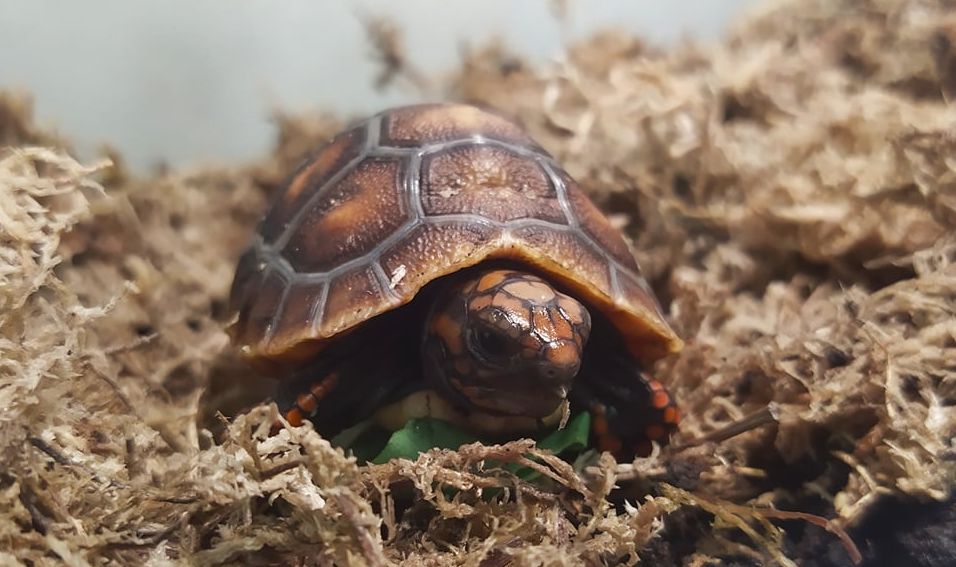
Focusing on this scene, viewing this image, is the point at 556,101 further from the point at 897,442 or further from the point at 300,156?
the point at 897,442

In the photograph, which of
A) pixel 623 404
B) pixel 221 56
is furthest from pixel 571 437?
pixel 221 56

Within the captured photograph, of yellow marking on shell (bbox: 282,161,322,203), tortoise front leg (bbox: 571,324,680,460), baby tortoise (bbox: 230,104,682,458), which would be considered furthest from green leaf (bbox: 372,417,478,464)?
yellow marking on shell (bbox: 282,161,322,203)

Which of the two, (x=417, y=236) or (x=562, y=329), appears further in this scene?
(x=417, y=236)

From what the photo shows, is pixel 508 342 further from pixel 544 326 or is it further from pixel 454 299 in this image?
pixel 454 299

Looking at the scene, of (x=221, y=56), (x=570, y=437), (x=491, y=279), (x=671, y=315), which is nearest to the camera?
(x=491, y=279)

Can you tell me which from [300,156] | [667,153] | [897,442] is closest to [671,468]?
[897,442]

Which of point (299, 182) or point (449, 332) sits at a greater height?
point (299, 182)
